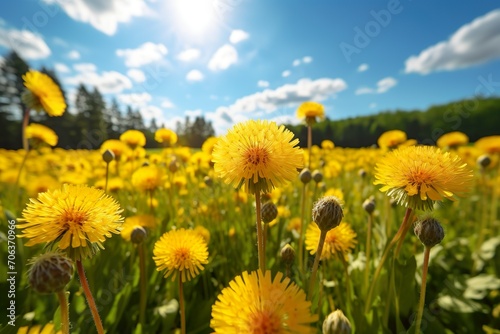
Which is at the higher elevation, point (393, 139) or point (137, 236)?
point (393, 139)

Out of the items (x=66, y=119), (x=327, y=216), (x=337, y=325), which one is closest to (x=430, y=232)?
(x=327, y=216)

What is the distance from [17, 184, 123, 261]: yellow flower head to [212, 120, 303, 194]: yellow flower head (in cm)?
36

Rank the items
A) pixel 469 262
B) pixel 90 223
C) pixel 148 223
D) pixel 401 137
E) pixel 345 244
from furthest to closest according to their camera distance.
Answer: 1. pixel 401 137
2. pixel 469 262
3. pixel 148 223
4. pixel 345 244
5. pixel 90 223

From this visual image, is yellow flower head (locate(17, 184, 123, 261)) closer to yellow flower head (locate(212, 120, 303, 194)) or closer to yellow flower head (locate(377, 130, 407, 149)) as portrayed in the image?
yellow flower head (locate(212, 120, 303, 194))

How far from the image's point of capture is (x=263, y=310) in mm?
602

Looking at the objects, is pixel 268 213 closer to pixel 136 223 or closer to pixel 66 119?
pixel 136 223

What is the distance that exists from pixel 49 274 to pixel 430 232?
3.60 feet

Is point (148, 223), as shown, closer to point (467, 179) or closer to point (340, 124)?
point (467, 179)

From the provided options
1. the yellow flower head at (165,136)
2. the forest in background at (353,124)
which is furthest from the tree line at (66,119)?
the yellow flower head at (165,136)

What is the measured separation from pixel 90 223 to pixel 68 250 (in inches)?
4.1

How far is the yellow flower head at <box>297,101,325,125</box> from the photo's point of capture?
235 centimetres

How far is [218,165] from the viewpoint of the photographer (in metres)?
0.91

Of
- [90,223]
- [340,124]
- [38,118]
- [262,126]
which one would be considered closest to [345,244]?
[262,126]

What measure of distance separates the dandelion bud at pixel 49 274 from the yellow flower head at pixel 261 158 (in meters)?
0.47
